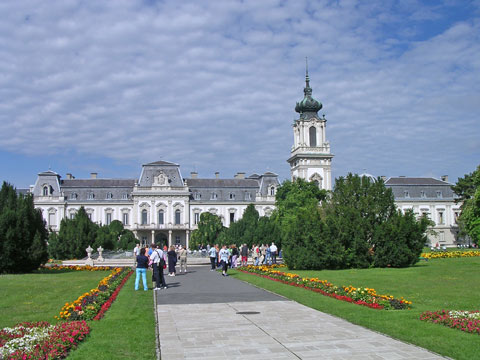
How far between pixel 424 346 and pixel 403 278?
12.9 metres

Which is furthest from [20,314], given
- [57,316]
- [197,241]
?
[197,241]

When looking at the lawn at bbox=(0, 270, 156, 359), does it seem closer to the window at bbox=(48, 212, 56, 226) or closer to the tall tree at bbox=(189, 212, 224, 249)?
the tall tree at bbox=(189, 212, 224, 249)

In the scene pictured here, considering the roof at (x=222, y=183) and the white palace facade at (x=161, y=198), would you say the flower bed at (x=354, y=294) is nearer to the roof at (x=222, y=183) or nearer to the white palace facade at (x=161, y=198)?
the white palace facade at (x=161, y=198)

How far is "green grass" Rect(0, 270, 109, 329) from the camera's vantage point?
40.4ft

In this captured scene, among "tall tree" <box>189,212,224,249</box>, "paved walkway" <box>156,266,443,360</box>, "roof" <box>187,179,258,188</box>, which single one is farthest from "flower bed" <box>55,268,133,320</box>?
"roof" <box>187,179,258,188</box>

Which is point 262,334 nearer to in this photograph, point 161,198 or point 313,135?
point 313,135

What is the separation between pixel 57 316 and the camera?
11984 mm

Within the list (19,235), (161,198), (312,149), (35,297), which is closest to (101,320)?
(35,297)

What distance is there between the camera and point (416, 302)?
14.0m

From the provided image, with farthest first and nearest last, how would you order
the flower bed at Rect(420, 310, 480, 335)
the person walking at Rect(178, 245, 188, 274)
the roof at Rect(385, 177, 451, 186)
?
the roof at Rect(385, 177, 451, 186)
the person walking at Rect(178, 245, 188, 274)
the flower bed at Rect(420, 310, 480, 335)

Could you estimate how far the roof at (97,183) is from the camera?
81.1 m

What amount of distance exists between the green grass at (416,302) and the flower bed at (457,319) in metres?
0.23

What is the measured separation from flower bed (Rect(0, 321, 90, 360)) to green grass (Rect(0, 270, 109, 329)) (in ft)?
5.00

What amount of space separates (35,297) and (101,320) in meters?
5.54
